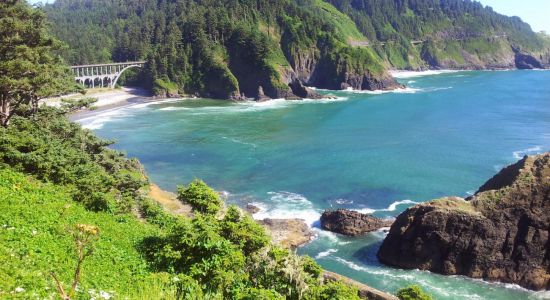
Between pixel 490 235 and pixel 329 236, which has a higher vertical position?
pixel 490 235

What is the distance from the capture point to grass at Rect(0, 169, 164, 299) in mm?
14384

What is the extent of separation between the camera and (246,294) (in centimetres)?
1766

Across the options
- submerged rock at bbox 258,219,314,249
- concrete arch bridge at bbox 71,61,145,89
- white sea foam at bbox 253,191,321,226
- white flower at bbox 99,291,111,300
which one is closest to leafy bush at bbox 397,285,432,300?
submerged rock at bbox 258,219,314,249

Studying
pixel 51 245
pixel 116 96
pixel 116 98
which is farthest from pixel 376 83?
pixel 51 245

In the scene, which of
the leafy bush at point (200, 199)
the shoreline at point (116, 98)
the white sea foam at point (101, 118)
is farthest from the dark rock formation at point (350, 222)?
the shoreline at point (116, 98)

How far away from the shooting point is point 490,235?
43.9m

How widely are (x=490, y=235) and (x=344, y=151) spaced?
1719 inches

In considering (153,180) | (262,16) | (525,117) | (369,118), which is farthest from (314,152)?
(262,16)

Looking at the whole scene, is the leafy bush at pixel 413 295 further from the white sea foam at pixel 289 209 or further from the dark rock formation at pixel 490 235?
the white sea foam at pixel 289 209

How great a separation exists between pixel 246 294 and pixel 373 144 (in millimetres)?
76666

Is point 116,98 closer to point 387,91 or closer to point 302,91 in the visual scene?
point 302,91

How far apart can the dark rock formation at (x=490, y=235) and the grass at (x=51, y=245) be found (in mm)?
28955

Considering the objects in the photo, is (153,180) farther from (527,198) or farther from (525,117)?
(525,117)

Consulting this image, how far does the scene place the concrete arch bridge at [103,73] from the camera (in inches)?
6379
